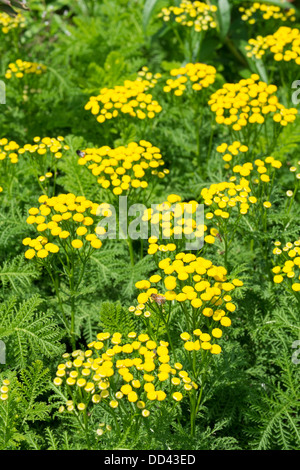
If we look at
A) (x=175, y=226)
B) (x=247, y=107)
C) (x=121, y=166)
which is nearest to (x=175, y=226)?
(x=175, y=226)

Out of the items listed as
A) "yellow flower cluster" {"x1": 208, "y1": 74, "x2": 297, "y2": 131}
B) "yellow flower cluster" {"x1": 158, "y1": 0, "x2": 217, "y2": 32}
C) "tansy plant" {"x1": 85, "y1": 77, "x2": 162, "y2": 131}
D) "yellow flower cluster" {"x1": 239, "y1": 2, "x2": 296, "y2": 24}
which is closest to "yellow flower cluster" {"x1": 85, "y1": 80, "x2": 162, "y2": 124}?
"tansy plant" {"x1": 85, "y1": 77, "x2": 162, "y2": 131}

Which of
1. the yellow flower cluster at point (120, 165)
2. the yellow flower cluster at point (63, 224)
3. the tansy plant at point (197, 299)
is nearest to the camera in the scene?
the tansy plant at point (197, 299)

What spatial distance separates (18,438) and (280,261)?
1.64 metres

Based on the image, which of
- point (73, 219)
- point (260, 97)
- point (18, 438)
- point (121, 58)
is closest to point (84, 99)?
point (121, 58)

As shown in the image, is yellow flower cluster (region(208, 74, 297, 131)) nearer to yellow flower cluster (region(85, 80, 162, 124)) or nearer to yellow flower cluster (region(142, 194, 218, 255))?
yellow flower cluster (region(85, 80, 162, 124))

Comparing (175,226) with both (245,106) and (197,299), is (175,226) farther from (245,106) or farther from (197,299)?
(245,106)

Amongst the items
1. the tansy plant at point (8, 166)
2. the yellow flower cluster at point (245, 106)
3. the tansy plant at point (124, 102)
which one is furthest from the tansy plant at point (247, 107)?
the tansy plant at point (8, 166)

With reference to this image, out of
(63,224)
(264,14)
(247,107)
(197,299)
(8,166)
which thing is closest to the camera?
(197,299)

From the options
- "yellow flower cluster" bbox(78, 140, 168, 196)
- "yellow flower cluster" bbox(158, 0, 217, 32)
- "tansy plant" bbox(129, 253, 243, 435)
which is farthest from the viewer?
"yellow flower cluster" bbox(158, 0, 217, 32)

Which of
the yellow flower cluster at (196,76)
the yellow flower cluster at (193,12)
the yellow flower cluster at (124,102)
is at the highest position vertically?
the yellow flower cluster at (193,12)

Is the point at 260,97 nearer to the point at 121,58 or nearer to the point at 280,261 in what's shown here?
the point at 280,261

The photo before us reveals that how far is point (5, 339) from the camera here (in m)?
2.71

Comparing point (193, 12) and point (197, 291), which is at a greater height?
point (193, 12)

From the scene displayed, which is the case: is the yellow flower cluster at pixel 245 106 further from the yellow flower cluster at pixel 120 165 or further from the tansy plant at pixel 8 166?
the tansy plant at pixel 8 166
